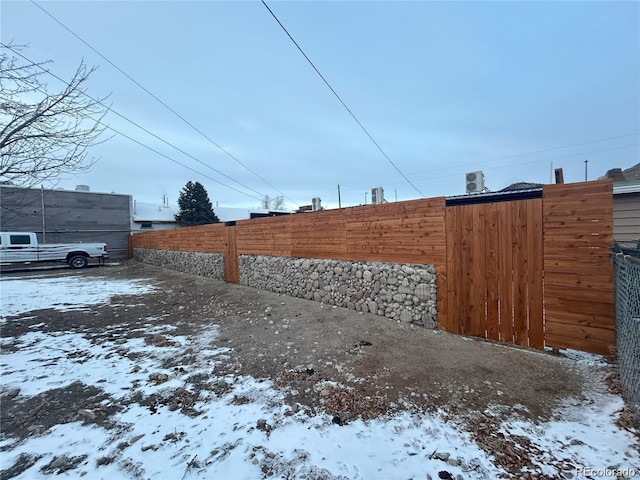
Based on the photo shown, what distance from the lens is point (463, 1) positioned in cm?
631

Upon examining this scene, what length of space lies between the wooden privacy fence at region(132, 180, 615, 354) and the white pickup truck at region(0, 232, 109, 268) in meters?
18.2

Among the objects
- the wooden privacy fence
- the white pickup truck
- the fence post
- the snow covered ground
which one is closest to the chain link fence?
the snow covered ground

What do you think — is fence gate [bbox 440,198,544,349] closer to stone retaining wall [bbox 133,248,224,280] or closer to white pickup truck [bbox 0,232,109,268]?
stone retaining wall [bbox 133,248,224,280]

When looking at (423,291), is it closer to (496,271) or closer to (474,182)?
(496,271)

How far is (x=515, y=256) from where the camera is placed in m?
3.75

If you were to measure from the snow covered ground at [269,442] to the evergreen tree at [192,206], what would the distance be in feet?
72.3

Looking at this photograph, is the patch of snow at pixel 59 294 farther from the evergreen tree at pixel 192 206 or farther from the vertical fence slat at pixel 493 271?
the evergreen tree at pixel 192 206

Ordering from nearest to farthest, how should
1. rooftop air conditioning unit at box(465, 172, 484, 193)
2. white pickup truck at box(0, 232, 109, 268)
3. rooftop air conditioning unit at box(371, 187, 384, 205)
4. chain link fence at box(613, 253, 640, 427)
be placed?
1. chain link fence at box(613, 253, 640, 427)
2. rooftop air conditioning unit at box(465, 172, 484, 193)
3. rooftop air conditioning unit at box(371, 187, 384, 205)
4. white pickup truck at box(0, 232, 109, 268)

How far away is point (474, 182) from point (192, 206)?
23.3m

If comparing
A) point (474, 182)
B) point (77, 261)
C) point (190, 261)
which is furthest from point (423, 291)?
point (77, 261)

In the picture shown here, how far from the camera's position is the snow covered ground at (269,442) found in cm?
175

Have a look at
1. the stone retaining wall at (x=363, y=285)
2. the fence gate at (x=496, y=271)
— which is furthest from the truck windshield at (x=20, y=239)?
the fence gate at (x=496, y=271)

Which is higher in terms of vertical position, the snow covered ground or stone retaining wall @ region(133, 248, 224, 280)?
stone retaining wall @ region(133, 248, 224, 280)

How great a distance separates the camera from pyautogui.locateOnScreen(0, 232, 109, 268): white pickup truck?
13.3m
